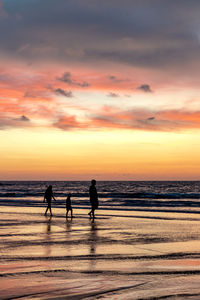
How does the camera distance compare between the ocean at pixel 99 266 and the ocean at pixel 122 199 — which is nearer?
the ocean at pixel 99 266

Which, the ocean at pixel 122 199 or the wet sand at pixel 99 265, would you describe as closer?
the wet sand at pixel 99 265

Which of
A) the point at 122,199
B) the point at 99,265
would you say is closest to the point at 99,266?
the point at 99,265

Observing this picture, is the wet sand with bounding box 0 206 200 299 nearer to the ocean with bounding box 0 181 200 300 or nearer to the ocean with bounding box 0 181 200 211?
the ocean with bounding box 0 181 200 300

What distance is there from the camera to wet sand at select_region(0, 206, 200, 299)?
636 cm

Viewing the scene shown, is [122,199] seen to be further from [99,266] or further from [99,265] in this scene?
[99,266]

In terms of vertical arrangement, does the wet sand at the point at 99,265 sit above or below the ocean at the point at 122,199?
above

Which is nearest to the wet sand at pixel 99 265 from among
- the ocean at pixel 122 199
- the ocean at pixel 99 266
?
the ocean at pixel 99 266

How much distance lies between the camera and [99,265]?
8.59 metres

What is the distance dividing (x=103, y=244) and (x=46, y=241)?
1.81 metres

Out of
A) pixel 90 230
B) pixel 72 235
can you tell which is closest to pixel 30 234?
pixel 72 235

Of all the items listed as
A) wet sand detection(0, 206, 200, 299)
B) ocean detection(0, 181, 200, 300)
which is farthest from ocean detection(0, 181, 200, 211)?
wet sand detection(0, 206, 200, 299)

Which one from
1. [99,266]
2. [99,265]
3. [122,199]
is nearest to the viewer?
[99,266]

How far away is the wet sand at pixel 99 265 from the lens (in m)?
6.36

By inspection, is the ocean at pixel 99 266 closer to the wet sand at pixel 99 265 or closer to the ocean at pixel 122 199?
the wet sand at pixel 99 265
